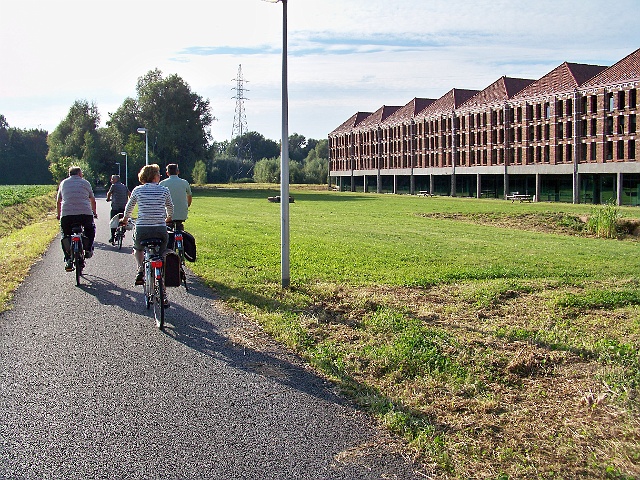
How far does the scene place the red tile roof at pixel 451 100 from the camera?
264 feet

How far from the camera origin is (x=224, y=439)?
491 cm

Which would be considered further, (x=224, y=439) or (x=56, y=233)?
(x=56, y=233)

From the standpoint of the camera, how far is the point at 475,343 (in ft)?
24.8

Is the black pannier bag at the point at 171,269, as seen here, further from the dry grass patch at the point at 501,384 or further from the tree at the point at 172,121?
the tree at the point at 172,121

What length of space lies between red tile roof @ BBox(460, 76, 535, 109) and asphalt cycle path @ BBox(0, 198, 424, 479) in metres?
66.7

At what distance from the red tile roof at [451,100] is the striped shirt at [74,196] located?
71.8 m

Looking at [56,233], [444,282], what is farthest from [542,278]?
[56,233]

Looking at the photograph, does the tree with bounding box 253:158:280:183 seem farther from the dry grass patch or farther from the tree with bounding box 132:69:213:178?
the dry grass patch

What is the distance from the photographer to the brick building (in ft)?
179

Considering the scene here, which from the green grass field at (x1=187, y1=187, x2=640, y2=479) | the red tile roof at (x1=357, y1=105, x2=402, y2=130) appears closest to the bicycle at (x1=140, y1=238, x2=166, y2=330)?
the green grass field at (x1=187, y1=187, x2=640, y2=479)

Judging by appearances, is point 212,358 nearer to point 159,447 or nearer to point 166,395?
point 166,395

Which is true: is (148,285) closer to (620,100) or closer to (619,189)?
(619,189)

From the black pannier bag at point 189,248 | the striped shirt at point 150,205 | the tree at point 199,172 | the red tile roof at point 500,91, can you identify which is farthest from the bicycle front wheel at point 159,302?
the tree at point 199,172

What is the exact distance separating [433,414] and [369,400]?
549 millimetres
